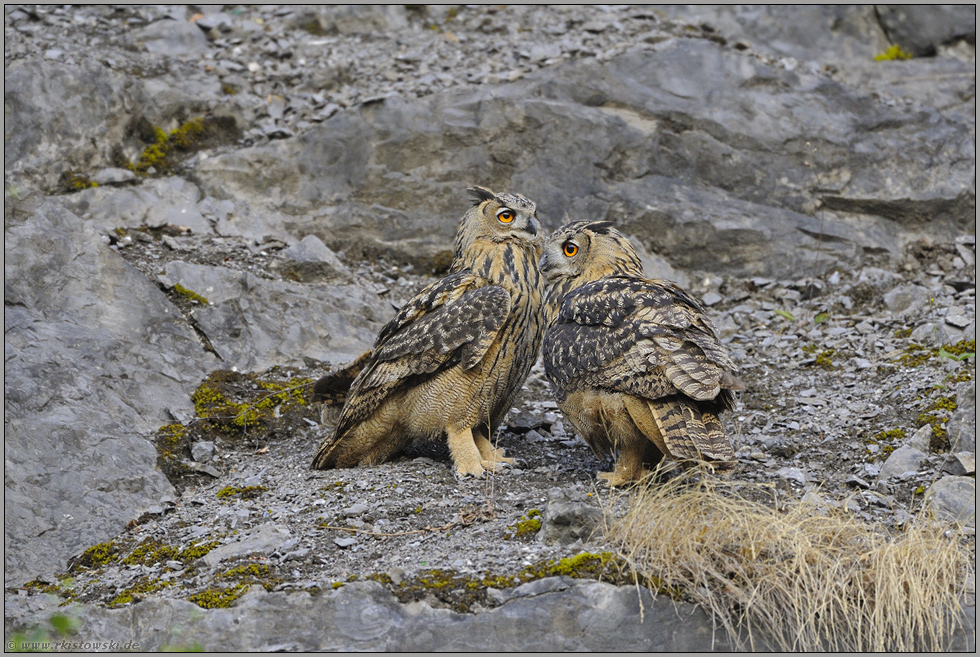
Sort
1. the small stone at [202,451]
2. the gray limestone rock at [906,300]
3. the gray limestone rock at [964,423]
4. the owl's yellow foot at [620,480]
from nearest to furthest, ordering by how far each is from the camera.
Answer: the owl's yellow foot at [620,480]
the gray limestone rock at [964,423]
the small stone at [202,451]
the gray limestone rock at [906,300]

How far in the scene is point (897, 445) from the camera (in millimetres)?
6219

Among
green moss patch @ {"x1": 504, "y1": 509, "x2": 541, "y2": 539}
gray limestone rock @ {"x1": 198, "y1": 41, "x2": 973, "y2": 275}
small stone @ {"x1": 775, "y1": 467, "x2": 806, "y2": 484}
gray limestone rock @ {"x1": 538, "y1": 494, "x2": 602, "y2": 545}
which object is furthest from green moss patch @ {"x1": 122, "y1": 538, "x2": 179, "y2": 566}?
gray limestone rock @ {"x1": 198, "y1": 41, "x2": 973, "y2": 275}

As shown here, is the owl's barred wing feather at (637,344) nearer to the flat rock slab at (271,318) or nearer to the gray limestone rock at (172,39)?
the flat rock slab at (271,318)

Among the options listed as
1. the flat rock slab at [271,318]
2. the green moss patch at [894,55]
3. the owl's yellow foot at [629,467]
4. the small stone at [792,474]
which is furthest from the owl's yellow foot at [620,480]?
the green moss patch at [894,55]

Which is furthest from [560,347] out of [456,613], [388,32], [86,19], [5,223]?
[86,19]

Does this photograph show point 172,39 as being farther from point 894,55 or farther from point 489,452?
point 894,55

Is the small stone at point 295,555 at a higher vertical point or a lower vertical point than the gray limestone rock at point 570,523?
lower

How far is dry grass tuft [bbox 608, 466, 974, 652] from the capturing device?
4.34 meters

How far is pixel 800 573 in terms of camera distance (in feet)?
14.4

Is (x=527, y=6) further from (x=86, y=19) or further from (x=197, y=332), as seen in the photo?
(x=197, y=332)

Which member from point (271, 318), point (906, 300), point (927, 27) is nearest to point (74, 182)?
point (271, 318)

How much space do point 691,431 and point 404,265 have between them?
15.3ft

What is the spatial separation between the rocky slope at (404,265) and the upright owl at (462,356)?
0.85 feet

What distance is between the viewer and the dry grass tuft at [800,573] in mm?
4344
